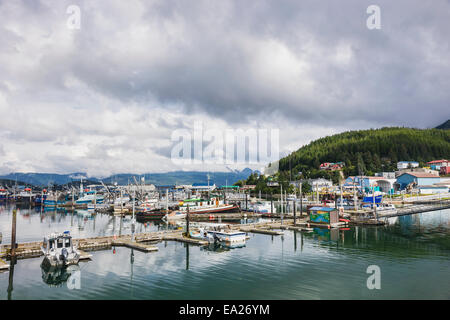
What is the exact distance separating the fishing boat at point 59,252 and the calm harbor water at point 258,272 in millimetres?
1414

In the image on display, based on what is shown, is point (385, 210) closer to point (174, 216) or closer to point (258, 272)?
point (174, 216)

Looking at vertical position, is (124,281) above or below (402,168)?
below

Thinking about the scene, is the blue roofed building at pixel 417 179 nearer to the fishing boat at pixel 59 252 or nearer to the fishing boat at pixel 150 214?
the fishing boat at pixel 150 214

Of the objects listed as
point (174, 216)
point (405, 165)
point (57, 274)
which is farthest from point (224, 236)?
point (405, 165)

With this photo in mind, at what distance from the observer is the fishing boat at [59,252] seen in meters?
29.7

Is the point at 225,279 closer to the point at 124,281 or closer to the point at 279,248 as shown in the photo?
the point at 124,281

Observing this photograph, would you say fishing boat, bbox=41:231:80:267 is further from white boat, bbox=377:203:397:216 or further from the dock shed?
white boat, bbox=377:203:397:216

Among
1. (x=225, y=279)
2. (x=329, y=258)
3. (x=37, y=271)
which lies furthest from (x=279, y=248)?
(x=37, y=271)

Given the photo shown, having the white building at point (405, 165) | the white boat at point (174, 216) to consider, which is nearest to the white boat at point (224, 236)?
the white boat at point (174, 216)

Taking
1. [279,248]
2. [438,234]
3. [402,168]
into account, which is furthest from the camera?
[402,168]

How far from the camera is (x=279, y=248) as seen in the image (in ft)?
128

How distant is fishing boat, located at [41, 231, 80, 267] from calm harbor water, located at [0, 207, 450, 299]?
141 centimetres
